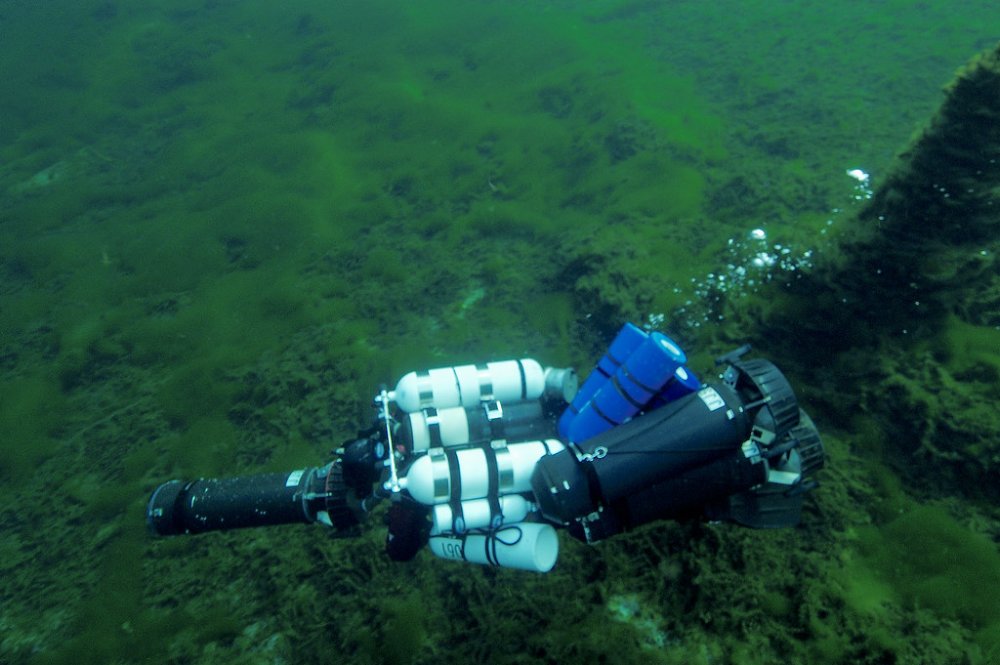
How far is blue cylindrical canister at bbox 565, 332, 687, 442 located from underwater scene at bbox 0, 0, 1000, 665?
136 millimetres

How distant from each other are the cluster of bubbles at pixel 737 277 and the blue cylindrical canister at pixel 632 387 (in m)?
2.79

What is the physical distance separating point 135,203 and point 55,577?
875 cm

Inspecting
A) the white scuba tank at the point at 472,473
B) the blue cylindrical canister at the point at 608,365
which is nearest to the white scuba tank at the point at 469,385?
the blue cylindrical canister at the point at 608,365

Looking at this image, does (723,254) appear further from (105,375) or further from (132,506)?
(105,375)

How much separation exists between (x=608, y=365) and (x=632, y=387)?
12.3 inches

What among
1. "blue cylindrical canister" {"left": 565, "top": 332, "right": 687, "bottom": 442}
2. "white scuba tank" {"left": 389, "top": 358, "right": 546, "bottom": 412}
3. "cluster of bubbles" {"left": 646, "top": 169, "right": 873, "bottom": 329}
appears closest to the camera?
"blue cylindrical canister" {"left": 565, "top": 332, "right": 687, "bottom": 442}

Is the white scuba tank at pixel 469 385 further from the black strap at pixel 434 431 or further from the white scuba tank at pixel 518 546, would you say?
the white scuba tank at pixel 518 546

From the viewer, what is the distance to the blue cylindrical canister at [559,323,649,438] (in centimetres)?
358

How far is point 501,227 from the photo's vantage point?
878 centimetres

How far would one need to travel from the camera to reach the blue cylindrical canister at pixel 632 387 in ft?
11.0

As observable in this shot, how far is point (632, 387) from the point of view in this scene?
3494 mm

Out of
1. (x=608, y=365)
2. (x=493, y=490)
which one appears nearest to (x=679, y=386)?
(x=608, y=365)

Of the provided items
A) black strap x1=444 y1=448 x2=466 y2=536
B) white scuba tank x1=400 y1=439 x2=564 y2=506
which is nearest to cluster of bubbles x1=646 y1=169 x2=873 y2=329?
white scuba tank x1=400 y1=439 x2=564 y2=506

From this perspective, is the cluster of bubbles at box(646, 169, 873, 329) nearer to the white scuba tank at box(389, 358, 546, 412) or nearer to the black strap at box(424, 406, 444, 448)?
the white scuba tank at box(389, 358, 546, 412)
